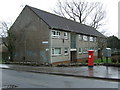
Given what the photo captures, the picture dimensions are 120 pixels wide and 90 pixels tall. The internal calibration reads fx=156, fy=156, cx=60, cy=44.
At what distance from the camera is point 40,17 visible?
80.1 ft

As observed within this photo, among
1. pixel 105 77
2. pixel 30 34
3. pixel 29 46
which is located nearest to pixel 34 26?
pixel 30 34

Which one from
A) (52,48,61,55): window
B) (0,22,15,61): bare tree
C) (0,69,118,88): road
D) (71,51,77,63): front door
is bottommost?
(0,69,118,88): road

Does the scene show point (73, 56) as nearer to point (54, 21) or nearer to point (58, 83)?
point (54, 21)

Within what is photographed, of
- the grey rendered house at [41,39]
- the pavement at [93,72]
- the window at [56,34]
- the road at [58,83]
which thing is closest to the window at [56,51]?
the grey rendered house at [41,39]

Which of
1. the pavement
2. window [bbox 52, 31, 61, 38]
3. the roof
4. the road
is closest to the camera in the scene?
the road

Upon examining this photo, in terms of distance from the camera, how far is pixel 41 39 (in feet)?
80.3

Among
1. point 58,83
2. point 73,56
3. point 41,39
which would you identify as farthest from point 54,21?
point 58,83

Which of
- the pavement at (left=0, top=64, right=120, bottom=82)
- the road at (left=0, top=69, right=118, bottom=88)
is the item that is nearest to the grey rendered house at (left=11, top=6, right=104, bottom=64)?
the pavement at (left=0, top=64, right=120, bottom=82)

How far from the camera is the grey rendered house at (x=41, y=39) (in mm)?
23828

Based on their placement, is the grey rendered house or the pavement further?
the grey rendered house

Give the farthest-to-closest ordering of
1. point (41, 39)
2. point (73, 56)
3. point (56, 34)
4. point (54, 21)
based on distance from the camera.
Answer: point (73, 56), point (54, 21), point (56, 34), point (41, 39)

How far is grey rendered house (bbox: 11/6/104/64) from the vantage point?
78.2 ft

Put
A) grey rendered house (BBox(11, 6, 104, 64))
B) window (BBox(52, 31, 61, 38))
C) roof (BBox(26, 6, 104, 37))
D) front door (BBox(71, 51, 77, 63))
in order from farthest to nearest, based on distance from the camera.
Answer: front door (BBox(71, 51, 77, 63)) < roof (BBox(26, 6, 104, 37)) < window (BBox(52, 31, 61, 38)) < grey rendered house (BBox(11, 6, 104, 64))

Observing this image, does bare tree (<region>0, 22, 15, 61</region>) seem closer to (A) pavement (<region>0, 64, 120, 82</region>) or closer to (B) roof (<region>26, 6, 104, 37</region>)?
(B) roof (<region>26, 6, 104, 37</region>)
